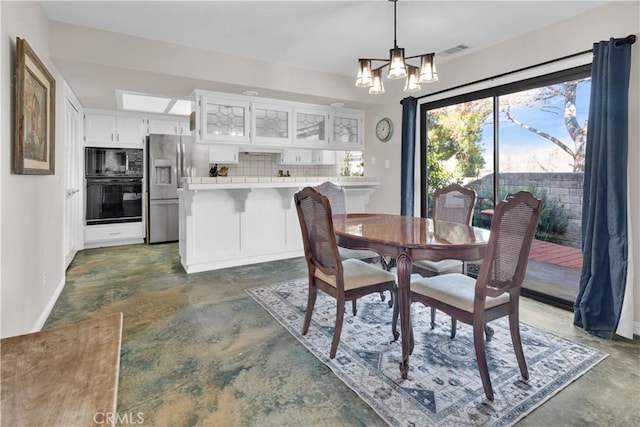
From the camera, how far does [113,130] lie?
538 centimetres

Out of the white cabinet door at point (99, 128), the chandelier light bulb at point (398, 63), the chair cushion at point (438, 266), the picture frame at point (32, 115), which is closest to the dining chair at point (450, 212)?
the chair cushion at point (438, 266)

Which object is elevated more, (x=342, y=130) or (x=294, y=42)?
(x=294, y=42)

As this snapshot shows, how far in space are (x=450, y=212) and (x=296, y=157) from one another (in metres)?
3.19

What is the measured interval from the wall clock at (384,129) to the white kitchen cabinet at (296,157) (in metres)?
1.31

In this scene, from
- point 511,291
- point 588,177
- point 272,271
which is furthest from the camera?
point 272,271

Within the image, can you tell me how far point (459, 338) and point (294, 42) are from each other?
9.75 feet

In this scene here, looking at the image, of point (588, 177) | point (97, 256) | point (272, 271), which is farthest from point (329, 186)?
point (97, 256)

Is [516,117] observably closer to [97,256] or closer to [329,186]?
[329,186]

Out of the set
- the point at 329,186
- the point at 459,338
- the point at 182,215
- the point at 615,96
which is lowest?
the point at 459,338

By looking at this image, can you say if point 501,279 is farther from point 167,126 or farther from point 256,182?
point 167,126

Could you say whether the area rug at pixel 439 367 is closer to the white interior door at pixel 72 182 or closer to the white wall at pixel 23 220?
the white wall at pixel 23 220

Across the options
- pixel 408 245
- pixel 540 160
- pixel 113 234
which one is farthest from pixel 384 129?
pixel 113 234

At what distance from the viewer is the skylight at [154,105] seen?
475 cm

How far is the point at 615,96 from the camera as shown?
2393mm
